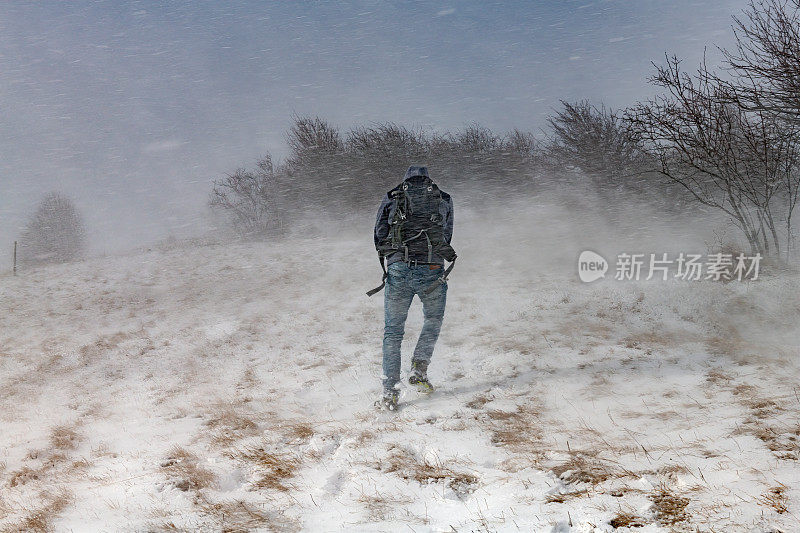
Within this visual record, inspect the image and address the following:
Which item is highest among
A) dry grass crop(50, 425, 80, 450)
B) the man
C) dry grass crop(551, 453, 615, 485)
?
the man

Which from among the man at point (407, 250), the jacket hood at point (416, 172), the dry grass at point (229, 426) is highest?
the jacket hood at point (416, 172)

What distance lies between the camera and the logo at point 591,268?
13.1m

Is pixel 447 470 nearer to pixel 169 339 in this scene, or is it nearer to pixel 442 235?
pixel 442 235

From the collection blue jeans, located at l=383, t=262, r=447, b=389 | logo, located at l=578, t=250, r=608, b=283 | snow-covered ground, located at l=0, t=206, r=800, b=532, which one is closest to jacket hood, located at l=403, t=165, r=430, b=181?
blue jeans, located at l=383, t=262, r=447, b=389

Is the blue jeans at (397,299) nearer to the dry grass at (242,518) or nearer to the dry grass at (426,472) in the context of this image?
the dry grass at (426,472)

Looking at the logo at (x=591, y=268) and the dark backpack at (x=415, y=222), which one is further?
the logo at (x=591, y=268)

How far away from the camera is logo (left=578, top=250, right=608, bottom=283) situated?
42.9 ft

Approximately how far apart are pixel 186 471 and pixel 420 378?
107 inches

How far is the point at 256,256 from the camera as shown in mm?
20750

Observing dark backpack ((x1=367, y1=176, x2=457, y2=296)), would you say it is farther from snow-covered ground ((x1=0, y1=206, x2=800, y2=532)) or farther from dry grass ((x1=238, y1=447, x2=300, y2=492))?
dry grass ((x1=238, y1=447, x2=300, y2=492))

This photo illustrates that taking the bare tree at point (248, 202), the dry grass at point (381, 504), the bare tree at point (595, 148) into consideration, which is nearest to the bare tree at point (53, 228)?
the bare tree at point (248, 202)

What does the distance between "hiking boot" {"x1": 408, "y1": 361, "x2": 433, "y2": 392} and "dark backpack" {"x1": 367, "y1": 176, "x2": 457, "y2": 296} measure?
3.21 feet

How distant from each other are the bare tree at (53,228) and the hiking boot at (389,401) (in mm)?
72704

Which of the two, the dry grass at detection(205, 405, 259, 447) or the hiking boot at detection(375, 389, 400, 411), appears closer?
the dry grass at detection(205, 405, 259, 447)
